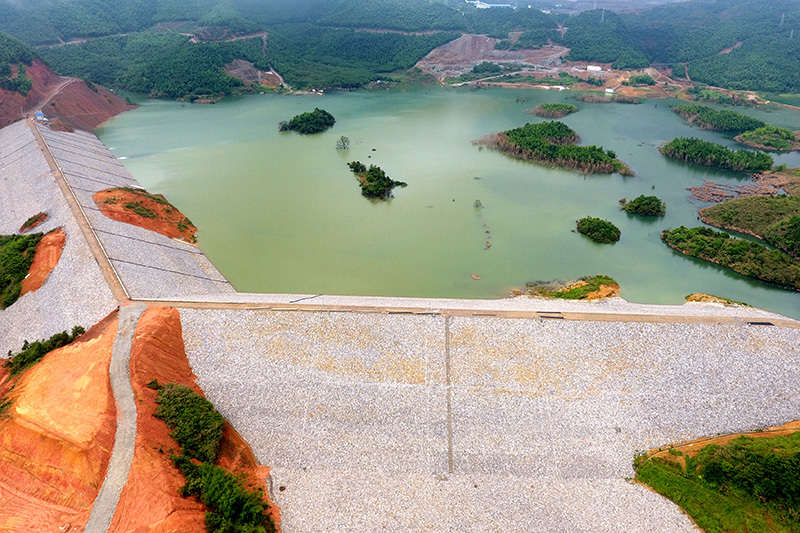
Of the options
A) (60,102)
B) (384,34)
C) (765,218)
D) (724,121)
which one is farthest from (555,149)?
(384,34)

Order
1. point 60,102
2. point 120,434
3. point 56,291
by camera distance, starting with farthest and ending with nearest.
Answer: point 60,102 < point 56,291 < point 120,434

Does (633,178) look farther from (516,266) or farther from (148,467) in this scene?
(148,467)

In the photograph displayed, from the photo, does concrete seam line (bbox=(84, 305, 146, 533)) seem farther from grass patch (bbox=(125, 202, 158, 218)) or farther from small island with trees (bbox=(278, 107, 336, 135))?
small island with trees (bbox=(278, 107, 336, 135))

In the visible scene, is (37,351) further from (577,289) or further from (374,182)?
(374,182)

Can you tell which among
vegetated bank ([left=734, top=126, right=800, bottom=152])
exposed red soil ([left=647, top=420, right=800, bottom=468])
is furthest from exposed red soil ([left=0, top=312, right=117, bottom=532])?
vegetated bank ([left=734, top=126, right=800, bottom=152])

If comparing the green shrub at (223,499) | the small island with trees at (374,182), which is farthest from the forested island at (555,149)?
the green shrub at (223,499)

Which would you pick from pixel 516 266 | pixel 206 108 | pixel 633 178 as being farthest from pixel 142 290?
pixel 206 108
